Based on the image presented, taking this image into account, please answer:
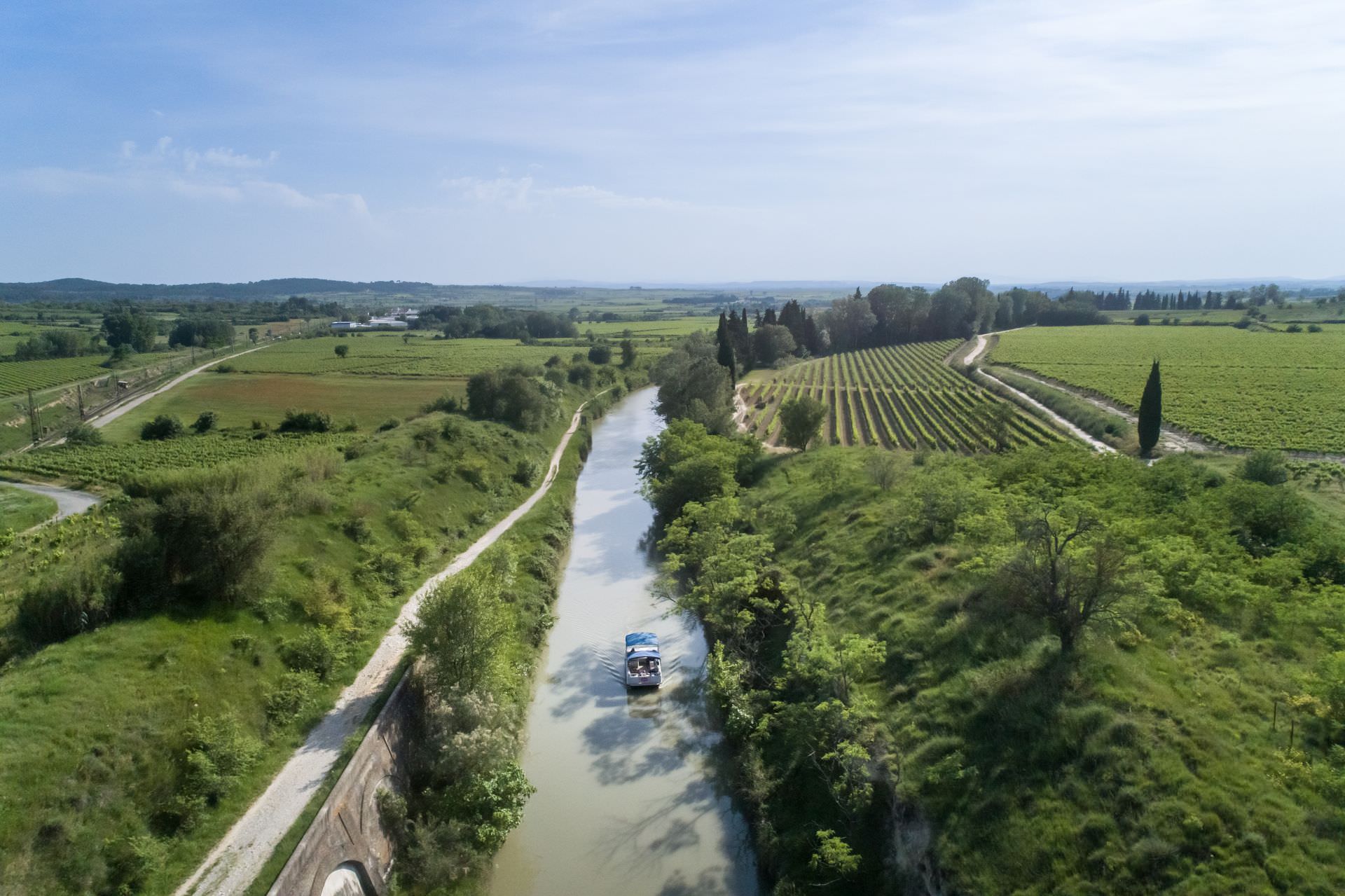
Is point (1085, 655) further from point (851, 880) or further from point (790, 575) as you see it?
point (790, 575)

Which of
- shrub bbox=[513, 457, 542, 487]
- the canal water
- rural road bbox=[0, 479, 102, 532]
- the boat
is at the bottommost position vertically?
the canal water

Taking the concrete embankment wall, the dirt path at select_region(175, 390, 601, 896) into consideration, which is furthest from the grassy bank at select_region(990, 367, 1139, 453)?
the concrete embankment wall

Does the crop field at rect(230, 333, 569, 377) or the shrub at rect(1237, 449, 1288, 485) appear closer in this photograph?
the shrub at rect(1237, 449, 1288, 485)

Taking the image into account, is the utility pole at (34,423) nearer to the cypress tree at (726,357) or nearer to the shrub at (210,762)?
the shrub at (210,762)

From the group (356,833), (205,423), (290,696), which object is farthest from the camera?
(205,423)

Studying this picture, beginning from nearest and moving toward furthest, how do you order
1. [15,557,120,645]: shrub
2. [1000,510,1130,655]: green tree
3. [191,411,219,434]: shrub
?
[1000,510,1130,655]: green tree, [15,557,120,645]: shrub, [191,411,219,434]: shrub

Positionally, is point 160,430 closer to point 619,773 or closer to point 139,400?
point 139,400

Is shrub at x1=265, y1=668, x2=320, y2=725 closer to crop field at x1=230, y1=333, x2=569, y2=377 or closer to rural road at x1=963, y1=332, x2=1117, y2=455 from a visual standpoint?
rural road at x1=963, y1=332, x2=1117, y2=455

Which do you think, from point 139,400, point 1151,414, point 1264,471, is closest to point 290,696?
point 1264,471
